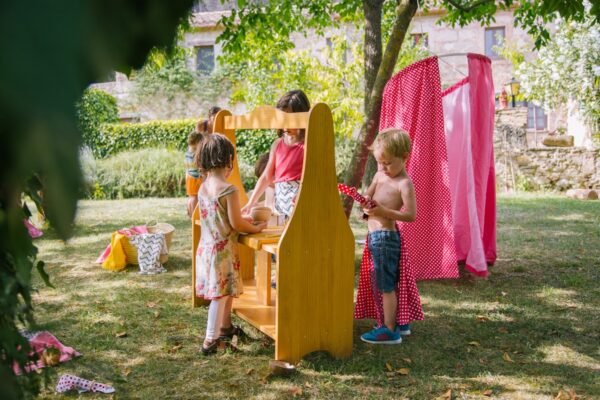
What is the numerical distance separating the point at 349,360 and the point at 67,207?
11.4 feet

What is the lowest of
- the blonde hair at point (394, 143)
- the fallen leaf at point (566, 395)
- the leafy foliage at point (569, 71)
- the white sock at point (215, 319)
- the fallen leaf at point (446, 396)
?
the fallen leaf at point (566, 395)

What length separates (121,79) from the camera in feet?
1.42

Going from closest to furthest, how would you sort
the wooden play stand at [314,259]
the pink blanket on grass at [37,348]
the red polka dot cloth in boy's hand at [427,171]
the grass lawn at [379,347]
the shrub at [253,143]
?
the pink blanket on grass at [37,348]
the grass lawn at [379,347]
the wooden play stand at [314,259]
the red polka dot cloth in boy's hand at [427,171]
the shrub at [253,143]

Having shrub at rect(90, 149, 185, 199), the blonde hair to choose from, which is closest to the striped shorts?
the blonde hair

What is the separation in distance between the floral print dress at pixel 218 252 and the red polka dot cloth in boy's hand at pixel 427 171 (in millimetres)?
1853

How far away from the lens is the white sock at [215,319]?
3.72 meters

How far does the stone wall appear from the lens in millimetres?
14164

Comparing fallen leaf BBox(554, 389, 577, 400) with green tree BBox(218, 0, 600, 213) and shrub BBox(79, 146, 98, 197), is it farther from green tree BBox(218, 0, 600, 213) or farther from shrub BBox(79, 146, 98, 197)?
shrub BBox(79, 146, 98, 197)

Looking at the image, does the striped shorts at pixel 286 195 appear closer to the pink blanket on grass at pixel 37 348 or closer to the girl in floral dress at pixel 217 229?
the girl in floral dress at pixel 217 229

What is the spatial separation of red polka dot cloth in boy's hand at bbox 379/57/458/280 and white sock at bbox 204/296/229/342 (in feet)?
6.17

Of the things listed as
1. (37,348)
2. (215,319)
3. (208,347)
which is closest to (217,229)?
(215,319)

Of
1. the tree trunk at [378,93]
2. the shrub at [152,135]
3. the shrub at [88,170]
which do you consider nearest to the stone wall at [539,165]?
the shrub at [152,135]

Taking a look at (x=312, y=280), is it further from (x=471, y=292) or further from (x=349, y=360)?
(x=471, y=292)

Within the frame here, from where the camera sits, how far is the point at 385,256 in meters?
3.87
